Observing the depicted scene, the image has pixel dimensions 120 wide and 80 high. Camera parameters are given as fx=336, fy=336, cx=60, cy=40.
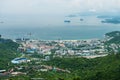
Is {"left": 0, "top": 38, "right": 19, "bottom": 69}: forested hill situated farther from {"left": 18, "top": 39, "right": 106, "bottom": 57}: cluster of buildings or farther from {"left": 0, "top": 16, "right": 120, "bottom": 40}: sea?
{"left": 0, "top": 16, "right": 120, "bottom": 40}: sea

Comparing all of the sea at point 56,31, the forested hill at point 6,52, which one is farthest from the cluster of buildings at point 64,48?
the sea at point 56,31

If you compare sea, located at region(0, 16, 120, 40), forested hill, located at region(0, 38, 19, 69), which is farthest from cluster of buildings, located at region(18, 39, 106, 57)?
sea, located at region(0, 16, 120, 40)

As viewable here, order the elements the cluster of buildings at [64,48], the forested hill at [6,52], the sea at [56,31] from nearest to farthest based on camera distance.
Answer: the forested hill at [6,52]
the cluster of buildings at [64,48]
the sea at [56,31]

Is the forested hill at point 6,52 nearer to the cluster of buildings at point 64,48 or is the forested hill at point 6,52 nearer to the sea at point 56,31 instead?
the cluster of buildings at point 64,48

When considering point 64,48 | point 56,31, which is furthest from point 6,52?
point 56,31

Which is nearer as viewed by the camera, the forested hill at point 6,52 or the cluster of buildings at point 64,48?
the forested hill at point 6,52

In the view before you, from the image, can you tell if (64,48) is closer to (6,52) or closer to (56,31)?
(6,52)

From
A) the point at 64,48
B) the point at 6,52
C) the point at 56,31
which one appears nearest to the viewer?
the point at 6,52

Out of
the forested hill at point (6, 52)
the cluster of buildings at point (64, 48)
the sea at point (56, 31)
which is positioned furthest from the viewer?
the sea at point (56, 31)
